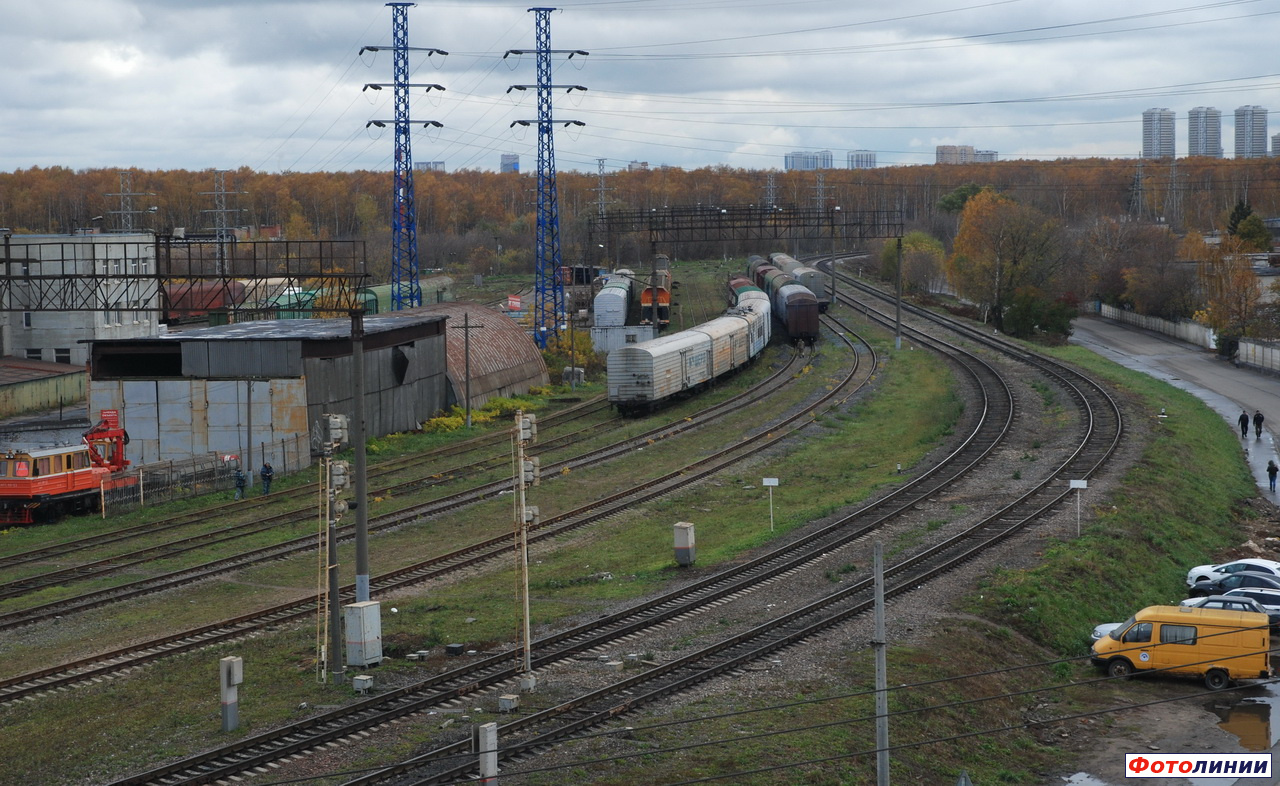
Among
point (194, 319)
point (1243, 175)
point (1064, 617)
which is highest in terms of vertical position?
point (1243, 175)

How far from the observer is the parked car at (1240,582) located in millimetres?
27406

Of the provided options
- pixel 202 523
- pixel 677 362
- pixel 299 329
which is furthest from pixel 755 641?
pixel 299 329

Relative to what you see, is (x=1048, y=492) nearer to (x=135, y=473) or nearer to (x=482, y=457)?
(x=482, y=457)

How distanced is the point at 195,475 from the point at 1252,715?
31.2 metres

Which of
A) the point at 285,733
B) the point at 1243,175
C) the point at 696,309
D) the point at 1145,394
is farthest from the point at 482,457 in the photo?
the point at 1243,175

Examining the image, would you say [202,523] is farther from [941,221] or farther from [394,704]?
[941,221]

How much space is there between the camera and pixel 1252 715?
2170 centimetres

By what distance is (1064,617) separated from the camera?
2589cm

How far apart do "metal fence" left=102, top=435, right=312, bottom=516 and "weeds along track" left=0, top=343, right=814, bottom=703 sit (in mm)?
8048

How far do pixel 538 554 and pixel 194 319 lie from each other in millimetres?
54678

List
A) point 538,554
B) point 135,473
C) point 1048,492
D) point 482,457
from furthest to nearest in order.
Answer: point 482,457
point 135,473
point 1048,492
point 538,554

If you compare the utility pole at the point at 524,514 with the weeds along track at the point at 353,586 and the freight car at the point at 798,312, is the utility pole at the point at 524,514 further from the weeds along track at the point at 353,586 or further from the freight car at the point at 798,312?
the freight car at the point at 798,312

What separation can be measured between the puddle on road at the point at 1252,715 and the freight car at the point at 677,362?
30814 mm

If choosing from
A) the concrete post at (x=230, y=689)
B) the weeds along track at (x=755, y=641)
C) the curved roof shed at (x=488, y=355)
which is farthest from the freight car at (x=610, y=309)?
the concrete post at (x=230, y=689)
